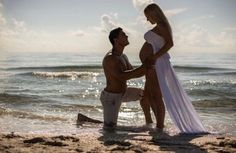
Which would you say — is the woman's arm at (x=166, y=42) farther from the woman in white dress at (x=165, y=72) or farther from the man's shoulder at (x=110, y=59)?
the man's shoulder at (x=110, y=59)

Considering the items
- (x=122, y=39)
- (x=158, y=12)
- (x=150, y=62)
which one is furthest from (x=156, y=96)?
(x=158, y=12)

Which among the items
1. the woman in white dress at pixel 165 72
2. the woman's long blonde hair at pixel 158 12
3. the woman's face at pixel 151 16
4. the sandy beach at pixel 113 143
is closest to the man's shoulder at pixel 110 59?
the woman in white dress at pixel 165 72

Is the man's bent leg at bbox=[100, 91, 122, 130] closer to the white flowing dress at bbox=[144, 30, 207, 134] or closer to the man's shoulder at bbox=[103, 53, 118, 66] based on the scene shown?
the man's shoulder at bbox=[103, 53, 118, 66]

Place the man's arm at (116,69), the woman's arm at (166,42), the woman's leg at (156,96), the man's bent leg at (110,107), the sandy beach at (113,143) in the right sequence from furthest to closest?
the man's bent leg at (110,107) < the woman's leg at (156,96) < the man's arm at (116,69) < the woman's arm at (166,42) < the sandy beach at (113,143)

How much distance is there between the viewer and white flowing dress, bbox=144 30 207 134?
20.4ft

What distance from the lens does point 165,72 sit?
621 centimetres

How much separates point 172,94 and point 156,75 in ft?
1.25

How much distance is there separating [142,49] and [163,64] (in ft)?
1.42

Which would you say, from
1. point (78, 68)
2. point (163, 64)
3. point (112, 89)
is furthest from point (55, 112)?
point (78, 68)

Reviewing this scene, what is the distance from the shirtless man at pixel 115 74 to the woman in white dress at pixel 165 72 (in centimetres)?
29

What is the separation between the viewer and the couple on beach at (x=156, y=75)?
6145 millimetres

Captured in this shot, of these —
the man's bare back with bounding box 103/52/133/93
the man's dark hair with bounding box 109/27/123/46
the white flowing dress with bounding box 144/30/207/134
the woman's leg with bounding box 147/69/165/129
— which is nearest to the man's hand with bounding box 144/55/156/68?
the white flowing dress with bounding box 144/30/207/134

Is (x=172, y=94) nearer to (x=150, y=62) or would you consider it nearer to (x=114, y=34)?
(x=150, y=62)

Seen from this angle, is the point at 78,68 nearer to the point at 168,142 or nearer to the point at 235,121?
the point at 235,121
